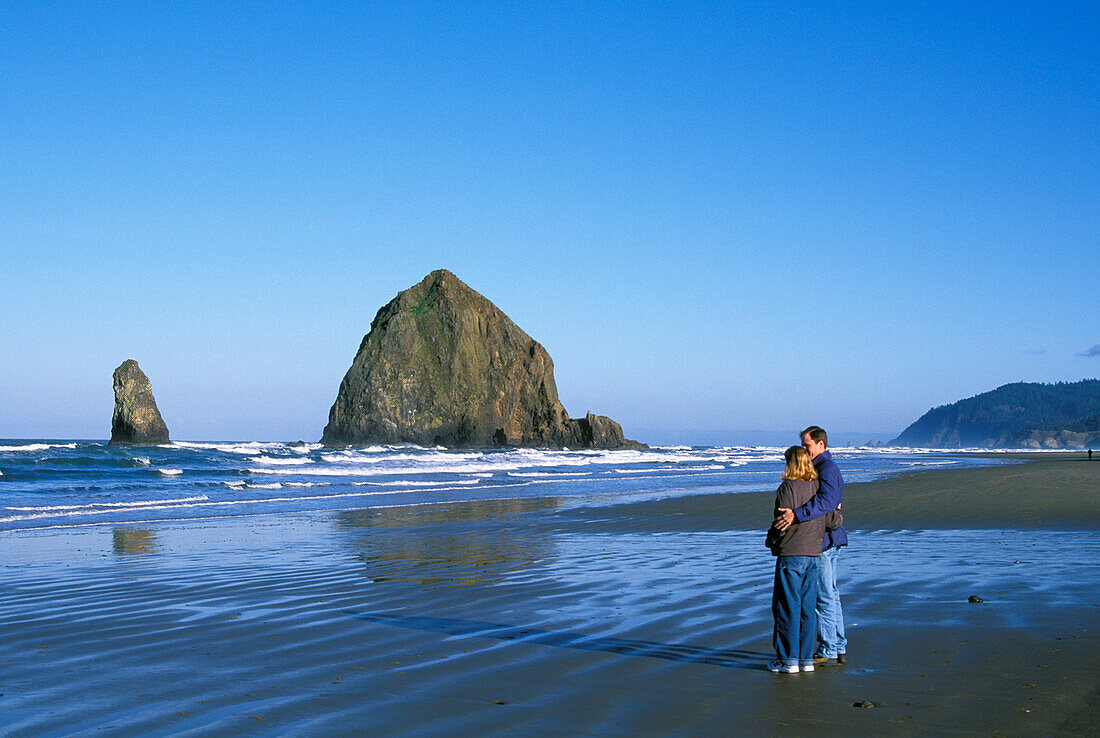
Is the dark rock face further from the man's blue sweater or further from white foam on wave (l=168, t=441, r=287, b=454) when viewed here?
the man's blue sweater

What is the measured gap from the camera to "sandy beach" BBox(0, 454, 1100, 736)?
479cm

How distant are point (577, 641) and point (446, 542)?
8294mm

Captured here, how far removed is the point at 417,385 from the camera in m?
96.1

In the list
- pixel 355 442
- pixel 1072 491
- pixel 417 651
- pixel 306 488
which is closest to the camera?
pixel 417 651

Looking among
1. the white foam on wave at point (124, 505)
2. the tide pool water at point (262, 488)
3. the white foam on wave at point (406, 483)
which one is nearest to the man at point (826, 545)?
the tide pool water at point (262, 488)

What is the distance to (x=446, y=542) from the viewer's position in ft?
48.5

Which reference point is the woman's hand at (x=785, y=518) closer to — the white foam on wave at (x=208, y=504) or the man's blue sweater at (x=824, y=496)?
the man's blue sweater at (x=824, y=496)

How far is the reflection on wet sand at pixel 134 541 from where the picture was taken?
13786 mm

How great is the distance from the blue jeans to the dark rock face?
7664 cm

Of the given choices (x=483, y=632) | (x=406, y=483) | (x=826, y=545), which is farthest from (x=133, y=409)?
(x=826, y=545)

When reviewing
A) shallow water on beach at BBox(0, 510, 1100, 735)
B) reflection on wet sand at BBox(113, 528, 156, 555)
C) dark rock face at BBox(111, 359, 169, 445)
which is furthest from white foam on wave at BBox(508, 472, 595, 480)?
dark rock face at BBox(111, 359, 169, 445)

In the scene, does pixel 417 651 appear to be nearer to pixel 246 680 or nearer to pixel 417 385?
pixel 246 680

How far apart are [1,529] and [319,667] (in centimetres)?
1461

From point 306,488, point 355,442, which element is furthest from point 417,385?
point 306,488
